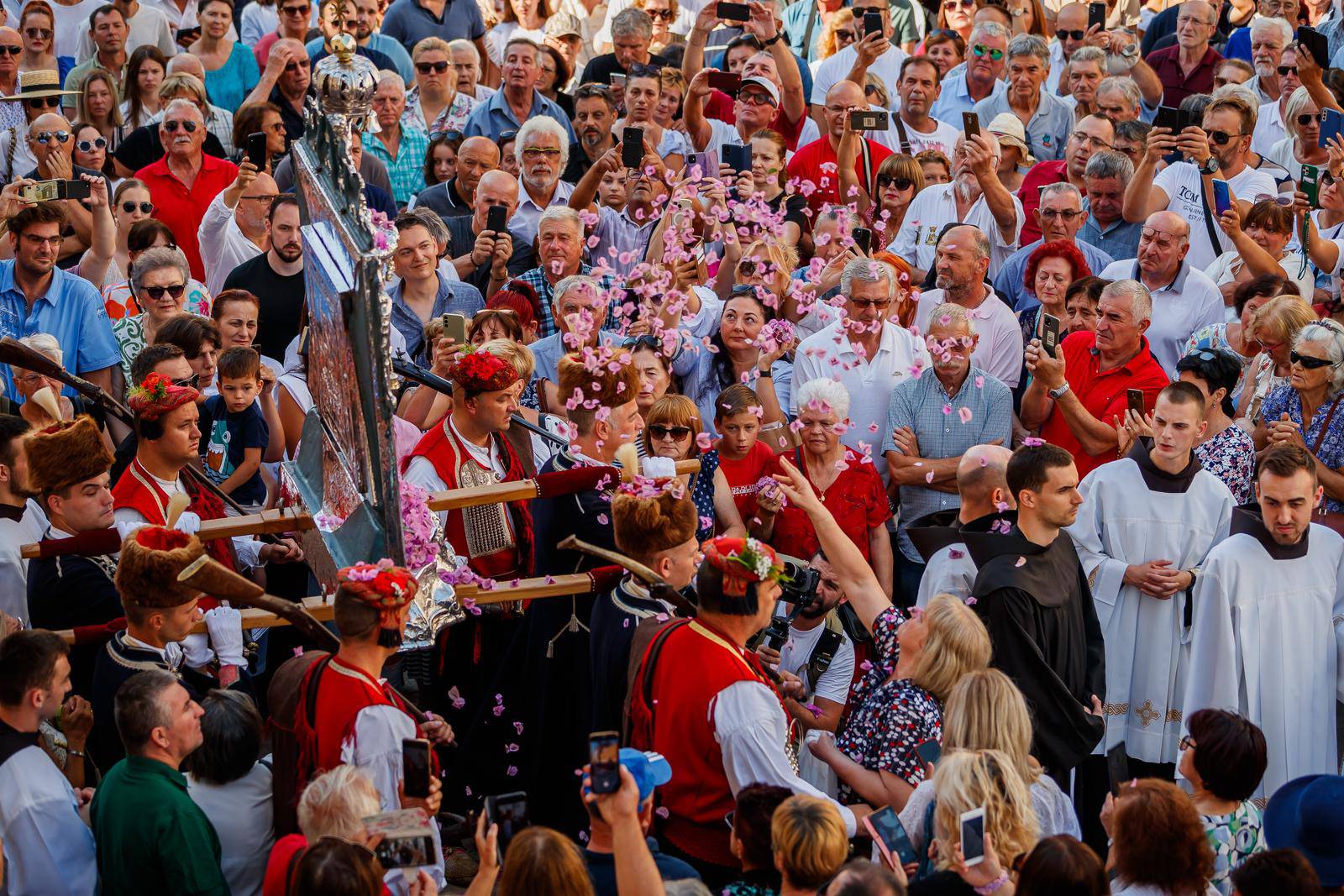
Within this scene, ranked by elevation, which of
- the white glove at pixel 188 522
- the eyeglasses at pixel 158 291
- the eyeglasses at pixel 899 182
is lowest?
the white glove at pixel 188 522

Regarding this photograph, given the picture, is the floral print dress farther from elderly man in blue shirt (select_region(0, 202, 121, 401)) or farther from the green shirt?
elderly man in blue shirt (select_region(0, 202, 121, 401))

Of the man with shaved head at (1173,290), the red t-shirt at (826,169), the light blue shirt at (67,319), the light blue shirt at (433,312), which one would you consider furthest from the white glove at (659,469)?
the red t-shirt at (826,169)

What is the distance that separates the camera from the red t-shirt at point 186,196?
972 centimetres

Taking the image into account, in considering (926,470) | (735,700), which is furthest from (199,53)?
(735,700)

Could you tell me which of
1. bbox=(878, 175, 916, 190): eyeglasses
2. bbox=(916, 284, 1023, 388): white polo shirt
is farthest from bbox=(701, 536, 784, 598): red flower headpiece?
bbox=(878, 175, 916, 190): eyeglasses

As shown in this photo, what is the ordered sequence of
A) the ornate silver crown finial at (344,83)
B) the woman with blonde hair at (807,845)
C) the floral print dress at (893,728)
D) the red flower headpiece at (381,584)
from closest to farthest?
the woman with blonde hair at (807,845), the red flower headpiece at (381,584), the ornate silver crown finial at (344,83), the floral print dress at (893,728)

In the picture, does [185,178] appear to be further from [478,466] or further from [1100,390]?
[1100,390]

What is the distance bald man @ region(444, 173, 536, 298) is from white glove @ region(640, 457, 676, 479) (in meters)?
3.33

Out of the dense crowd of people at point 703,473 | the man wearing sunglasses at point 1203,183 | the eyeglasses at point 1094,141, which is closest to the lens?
the dense crowd of people at point 703,473

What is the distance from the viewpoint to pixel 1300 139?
32.1ft

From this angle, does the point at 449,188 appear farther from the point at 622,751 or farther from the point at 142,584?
the point at 622,751

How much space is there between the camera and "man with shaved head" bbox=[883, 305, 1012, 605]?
7.62 metres

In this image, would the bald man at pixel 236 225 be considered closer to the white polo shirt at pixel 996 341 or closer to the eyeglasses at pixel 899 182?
the eyeglasses at pixel 899 182

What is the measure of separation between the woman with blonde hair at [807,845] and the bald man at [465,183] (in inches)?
254
